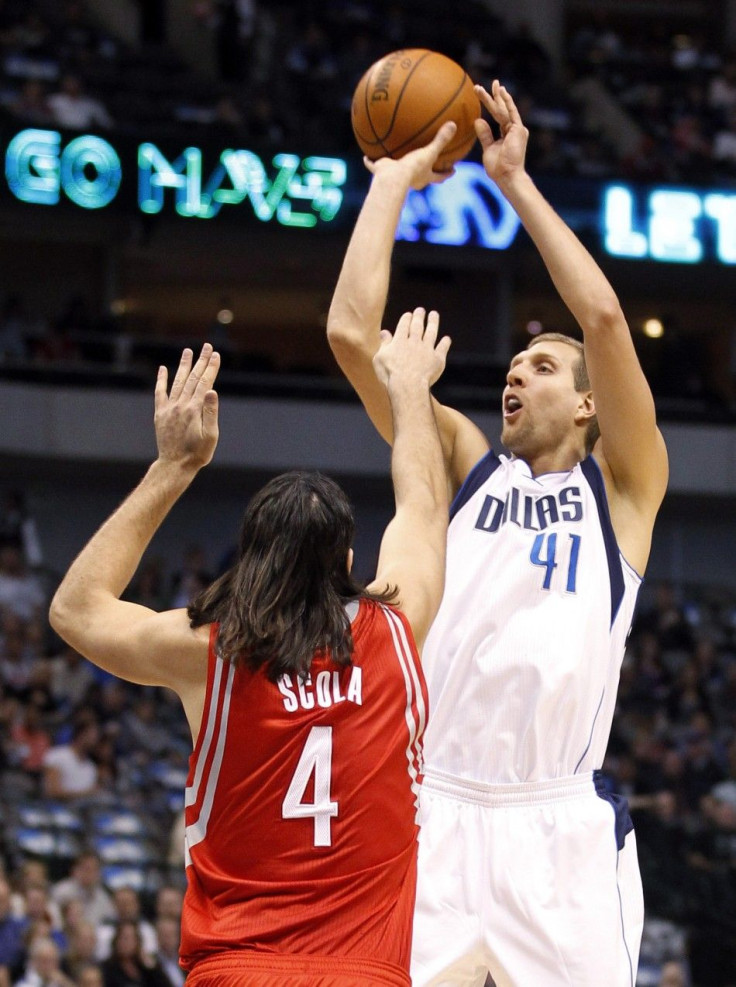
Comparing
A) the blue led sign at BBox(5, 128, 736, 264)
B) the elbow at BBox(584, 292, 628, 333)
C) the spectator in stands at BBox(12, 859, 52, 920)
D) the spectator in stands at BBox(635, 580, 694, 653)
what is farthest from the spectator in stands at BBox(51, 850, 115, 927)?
the blue led sign at BBox(5, 128, 736, 264)

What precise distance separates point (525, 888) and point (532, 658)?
576 mm

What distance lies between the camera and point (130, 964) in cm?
909

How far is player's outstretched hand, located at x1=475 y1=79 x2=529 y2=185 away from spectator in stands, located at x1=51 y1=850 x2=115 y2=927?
270 inches

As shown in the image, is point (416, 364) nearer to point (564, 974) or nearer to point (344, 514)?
point (344, 514)

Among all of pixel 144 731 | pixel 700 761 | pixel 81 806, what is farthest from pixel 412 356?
pixel 700 761

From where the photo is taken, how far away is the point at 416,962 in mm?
3924

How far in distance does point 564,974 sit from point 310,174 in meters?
15.2

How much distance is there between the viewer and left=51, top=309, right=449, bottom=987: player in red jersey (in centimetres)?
292

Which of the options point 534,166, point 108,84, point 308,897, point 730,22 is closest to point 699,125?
point 534,166

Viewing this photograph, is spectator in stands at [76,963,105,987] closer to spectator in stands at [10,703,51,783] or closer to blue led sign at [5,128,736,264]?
spectator in stands at [10,703,51,783]

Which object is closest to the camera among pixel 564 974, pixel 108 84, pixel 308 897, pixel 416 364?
pixel 308 897

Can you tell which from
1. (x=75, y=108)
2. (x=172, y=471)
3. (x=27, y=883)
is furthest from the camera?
(x=75, y=108)

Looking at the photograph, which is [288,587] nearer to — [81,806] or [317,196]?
[81,806]

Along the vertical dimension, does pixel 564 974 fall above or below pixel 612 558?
below
